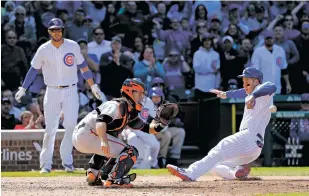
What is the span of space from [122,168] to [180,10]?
30.2 ft

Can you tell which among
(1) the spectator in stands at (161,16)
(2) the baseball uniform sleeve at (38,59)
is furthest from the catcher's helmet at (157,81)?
(2) the baseball uniform sleeve at (38,59)

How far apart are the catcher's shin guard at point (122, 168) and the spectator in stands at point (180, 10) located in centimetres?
880

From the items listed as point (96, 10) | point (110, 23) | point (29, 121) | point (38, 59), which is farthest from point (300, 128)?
point (38, 59)

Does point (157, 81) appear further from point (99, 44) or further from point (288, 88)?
point (288, 88)

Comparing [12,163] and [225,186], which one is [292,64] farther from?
[225,186]

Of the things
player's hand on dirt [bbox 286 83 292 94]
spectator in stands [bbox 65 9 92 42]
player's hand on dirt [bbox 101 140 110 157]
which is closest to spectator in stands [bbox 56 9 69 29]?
spectator in stands [bbox 65 9 92 42]

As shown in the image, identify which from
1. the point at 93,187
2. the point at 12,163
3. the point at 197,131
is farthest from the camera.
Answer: the point at 197,131

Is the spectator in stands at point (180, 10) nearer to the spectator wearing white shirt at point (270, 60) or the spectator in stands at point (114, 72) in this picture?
the spectator in stands at point (114, 72)

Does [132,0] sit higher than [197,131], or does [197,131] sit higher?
[132,0]

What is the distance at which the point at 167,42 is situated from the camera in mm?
17859

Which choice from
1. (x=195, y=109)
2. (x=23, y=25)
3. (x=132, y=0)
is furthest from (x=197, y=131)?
(x=23, y=25)

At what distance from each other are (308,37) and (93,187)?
9.90 m

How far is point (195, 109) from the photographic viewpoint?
57.7 feet

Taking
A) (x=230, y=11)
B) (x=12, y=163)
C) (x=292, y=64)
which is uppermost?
(x=230, y=11)
